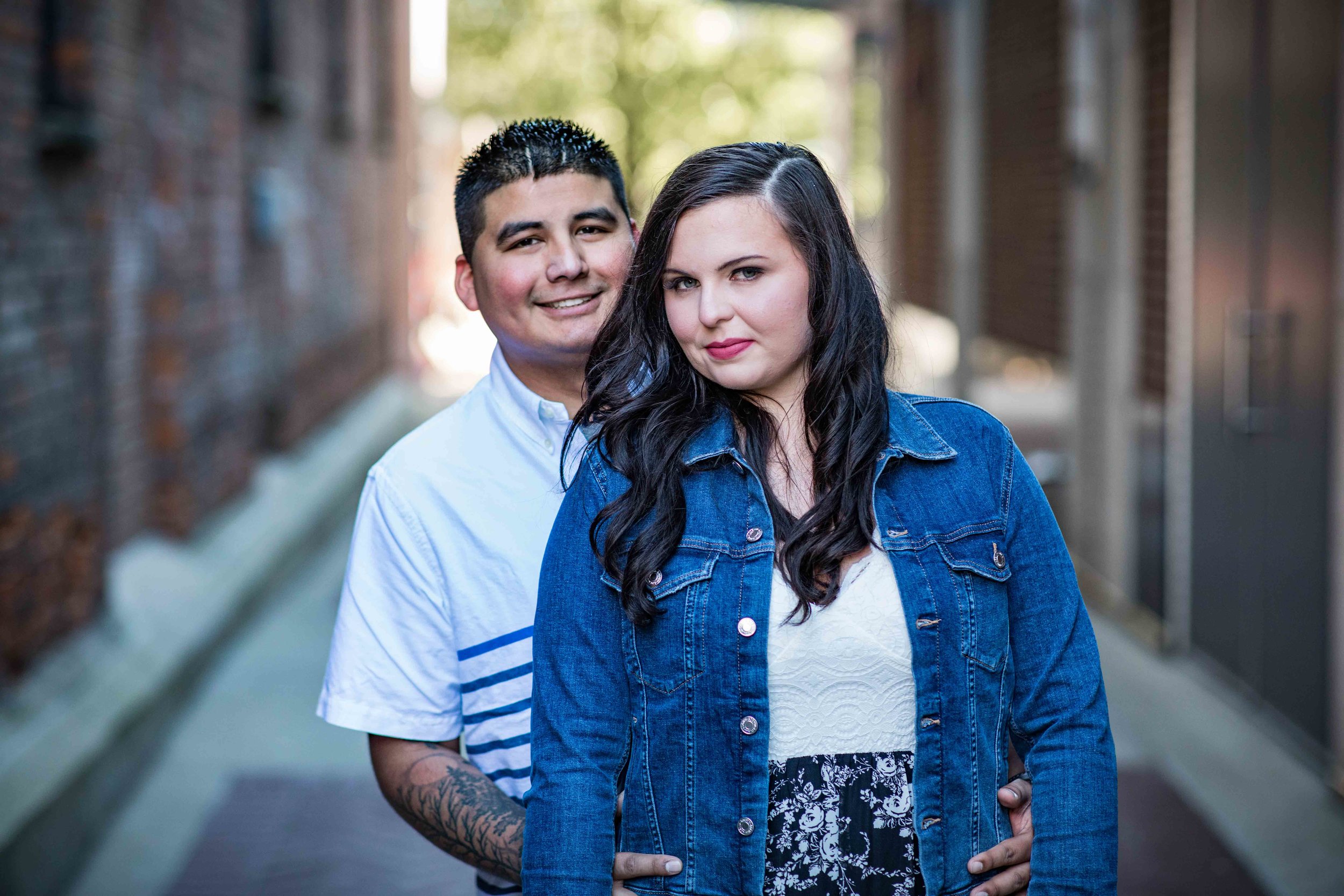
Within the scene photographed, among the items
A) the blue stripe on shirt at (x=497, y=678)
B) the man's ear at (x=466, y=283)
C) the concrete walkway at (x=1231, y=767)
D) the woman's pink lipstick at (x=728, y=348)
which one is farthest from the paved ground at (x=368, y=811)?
the woman's pink lipstick at (x=728, y=348)

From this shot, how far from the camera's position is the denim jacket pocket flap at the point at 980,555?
1.94m

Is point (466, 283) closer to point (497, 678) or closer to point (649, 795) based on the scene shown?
point (497, 678)

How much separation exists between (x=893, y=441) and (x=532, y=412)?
0.63 meters

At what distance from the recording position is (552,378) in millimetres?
2371

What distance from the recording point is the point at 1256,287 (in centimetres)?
527

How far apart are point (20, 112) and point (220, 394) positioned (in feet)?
10.4

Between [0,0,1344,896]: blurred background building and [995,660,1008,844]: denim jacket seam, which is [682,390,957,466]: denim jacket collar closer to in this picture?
[0,0,1344,896]: blurred background building

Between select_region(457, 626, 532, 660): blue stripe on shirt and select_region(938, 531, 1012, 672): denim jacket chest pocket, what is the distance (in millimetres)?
661

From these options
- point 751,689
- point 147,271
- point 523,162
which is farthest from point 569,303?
point 147,271

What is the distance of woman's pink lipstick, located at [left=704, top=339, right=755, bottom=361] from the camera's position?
1.95 m

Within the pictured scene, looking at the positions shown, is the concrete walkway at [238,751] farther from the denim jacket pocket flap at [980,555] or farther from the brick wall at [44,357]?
the denim jacket pocket flap at [980,555]

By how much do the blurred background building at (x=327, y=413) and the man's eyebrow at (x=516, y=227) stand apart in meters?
0.56

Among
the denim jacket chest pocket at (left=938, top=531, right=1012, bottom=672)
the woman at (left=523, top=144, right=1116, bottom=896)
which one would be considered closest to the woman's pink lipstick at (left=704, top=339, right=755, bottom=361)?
the woman at (left=523, top=144, right=1116, bottom=896)

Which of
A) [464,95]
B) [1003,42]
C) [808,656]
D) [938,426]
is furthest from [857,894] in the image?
[464,95]
